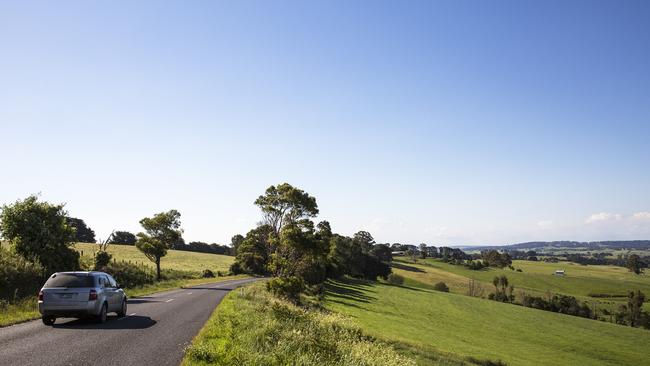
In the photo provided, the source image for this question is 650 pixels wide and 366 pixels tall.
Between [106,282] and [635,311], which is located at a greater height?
[106,282]

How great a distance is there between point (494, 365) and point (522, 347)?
19177 millimetres

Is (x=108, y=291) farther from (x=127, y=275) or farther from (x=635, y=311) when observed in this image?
(x=635, y=311)

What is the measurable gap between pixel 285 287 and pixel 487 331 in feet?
128

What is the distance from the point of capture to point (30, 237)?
32.4 m

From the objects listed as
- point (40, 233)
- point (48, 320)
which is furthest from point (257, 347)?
point (40, 233)

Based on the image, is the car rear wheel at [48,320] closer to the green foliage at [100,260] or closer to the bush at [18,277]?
the bush at [18,277]

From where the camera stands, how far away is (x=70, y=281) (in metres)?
17.2

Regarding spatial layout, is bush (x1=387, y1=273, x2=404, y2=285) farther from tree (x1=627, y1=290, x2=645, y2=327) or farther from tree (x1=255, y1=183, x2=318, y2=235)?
Answer: tree (x1=255, y1=183, x2=318, y2=235)

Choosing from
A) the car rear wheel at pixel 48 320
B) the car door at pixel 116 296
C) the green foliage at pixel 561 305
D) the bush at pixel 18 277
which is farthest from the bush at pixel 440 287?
the car rear wheel at pixel 48 320

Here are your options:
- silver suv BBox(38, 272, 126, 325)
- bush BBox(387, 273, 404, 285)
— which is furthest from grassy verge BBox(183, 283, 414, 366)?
bush BBox(387, 273, 404, 285)

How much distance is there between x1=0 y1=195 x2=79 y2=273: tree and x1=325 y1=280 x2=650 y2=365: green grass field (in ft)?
80.9

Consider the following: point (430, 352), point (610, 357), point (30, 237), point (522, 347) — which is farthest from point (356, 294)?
point (30, 237)

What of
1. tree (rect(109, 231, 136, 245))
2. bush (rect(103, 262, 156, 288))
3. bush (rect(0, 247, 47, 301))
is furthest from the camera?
tree (rect(109, 231, 136, 245))

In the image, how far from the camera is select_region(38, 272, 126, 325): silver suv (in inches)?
654
